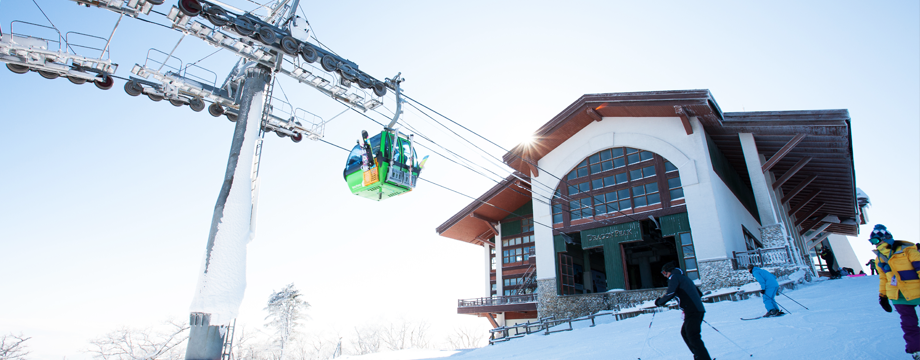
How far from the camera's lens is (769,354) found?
6.06 m

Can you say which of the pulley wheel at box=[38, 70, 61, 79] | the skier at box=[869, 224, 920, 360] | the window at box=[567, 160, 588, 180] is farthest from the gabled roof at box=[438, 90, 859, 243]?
the pulley wheel at box=[38, 70, 61, 79]

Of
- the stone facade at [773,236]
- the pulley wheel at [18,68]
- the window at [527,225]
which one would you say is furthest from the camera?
the window at [527,225]

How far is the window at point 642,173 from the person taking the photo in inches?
791

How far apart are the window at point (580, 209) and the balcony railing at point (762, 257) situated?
19.7ft

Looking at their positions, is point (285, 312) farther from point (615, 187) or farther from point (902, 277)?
point (902, 277)

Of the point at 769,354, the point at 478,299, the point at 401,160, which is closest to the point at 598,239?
the point at 478,299

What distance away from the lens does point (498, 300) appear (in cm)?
2550

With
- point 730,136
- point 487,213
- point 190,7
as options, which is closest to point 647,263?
point 730,136

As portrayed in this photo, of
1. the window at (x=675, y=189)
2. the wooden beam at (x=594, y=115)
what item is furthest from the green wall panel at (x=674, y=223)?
the wooden beam at (x=594, y=115)

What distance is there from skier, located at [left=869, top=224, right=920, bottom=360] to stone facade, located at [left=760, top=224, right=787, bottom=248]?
14498 mm

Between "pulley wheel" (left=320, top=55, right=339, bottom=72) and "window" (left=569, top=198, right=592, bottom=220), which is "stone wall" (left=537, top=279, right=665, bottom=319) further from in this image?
"pulley wheel" (left=320, top=55, right=339, bottom=72)

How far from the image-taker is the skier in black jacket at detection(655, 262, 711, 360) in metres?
5.62

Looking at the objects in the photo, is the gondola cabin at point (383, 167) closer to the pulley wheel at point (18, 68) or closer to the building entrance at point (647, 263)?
the pulley wheel at point (18, 68)

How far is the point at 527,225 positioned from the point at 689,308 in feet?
68.0
